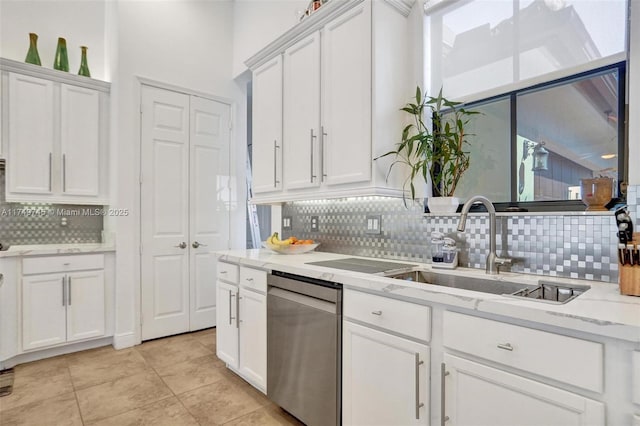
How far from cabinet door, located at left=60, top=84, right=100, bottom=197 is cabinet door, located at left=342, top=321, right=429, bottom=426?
10.2 feet

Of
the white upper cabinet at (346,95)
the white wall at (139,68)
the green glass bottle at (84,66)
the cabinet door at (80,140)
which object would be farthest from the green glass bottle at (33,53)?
the white upper cabinet at (346,95)

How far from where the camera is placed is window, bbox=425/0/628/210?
5.26 feet

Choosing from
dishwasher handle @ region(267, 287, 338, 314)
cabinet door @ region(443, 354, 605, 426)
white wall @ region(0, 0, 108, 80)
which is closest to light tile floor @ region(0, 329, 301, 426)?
dishwasher handle @ region(267, 287, 338, 314)

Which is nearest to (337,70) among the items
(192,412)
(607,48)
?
(607,48)

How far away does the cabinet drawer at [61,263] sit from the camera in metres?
2.89

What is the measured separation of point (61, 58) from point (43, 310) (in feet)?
8.15

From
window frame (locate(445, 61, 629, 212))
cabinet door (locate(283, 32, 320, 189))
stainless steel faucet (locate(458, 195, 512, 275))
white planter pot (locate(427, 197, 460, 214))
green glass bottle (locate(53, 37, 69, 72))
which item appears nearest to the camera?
window frame (locate(445, 61, 629, 212))

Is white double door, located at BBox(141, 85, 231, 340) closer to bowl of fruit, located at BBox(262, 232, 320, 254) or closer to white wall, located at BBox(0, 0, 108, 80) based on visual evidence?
white wall, located at BBox(0, 0, 108, 80)

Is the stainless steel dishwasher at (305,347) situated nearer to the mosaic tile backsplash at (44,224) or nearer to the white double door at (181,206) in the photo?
the white double door at (181,206)

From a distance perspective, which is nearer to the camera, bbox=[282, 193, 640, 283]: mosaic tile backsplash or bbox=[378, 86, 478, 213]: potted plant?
bbox=[282, 193, 640, 283]: mosaic tile backsplash

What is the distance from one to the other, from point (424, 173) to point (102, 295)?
10.2 feet

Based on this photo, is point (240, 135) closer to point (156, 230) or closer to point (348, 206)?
point (156, 230)

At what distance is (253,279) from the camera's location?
225cm

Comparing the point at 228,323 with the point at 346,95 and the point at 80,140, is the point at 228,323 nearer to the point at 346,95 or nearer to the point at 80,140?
the point at 346,95
